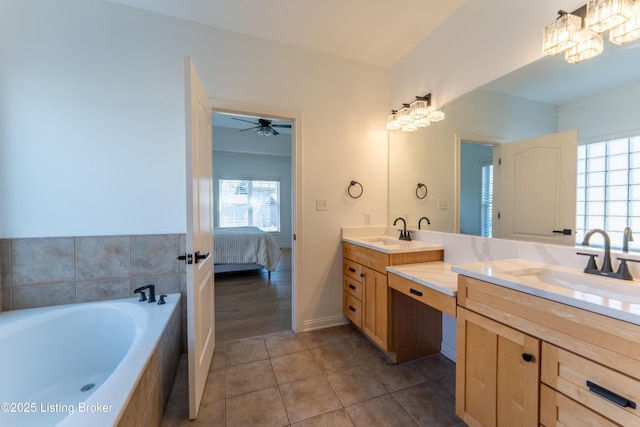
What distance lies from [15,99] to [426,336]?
3.45 metres

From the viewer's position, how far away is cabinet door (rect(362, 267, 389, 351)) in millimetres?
1864

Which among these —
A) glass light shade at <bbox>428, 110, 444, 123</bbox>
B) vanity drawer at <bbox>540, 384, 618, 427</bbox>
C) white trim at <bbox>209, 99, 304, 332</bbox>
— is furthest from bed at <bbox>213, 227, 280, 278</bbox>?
vanity drawer at <bbox>540, 384, 618, 427</bbox>

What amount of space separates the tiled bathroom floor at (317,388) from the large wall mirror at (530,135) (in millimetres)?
1133

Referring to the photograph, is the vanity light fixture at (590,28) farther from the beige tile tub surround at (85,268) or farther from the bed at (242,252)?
the bed at (242,252)

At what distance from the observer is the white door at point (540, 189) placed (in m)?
1.30

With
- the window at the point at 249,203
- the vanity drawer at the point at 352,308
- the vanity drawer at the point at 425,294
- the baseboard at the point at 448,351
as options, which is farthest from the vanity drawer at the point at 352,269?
the window at the point at 249,203

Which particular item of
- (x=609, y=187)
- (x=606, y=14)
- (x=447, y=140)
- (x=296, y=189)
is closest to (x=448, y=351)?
(x=609, y=187)

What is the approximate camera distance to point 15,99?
165cm

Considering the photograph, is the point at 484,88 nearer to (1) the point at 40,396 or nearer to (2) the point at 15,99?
(2) the point at 15,99

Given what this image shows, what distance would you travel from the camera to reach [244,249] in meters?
3.97

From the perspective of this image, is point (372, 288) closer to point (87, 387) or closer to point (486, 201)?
point (486, 201)

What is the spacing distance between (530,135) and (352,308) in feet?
6.22

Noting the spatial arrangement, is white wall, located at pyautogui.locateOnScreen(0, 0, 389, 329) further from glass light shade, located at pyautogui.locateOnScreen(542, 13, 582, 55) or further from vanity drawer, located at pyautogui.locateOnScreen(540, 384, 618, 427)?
vanity drawer, located at pyautogui.locateOnScreen(540, 384, 618, 427)

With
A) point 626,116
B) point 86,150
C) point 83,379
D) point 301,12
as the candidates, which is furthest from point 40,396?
point 626,116
